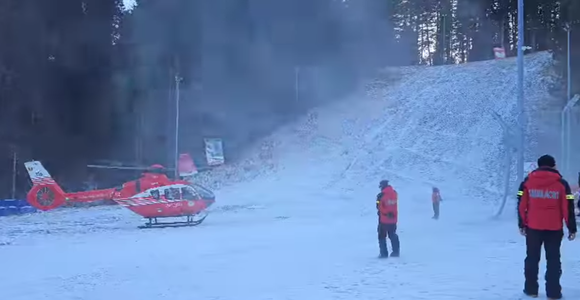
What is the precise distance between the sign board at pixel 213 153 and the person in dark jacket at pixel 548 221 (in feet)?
87.7

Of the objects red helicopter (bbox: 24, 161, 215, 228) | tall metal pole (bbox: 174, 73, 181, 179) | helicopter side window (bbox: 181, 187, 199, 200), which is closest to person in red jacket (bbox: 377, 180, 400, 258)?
red helicopter (bbox: 24, 161, 215, 228)

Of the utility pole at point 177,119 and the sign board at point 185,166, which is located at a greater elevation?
the utility pole at point 177,119

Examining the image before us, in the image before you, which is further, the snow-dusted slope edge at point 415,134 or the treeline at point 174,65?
the snow-dusted slope edge at point 415,134

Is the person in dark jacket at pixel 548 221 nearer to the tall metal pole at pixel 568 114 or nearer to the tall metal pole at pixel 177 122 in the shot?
the tall metal pole at pixel 568 114

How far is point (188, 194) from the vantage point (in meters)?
20.3

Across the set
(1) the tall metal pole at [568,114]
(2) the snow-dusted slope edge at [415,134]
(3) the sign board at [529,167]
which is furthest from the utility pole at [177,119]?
(1) the tall metal pole at [568,114]

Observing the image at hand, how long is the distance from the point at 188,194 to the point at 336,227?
505 cm

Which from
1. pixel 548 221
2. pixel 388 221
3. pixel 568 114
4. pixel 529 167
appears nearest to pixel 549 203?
pixel 548 221

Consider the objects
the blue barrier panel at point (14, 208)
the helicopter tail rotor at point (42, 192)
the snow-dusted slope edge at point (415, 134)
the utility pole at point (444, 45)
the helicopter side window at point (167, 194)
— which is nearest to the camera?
the helicopter side window at point (167, 194)

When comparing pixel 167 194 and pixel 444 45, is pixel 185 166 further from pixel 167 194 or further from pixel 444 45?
pixel 444 45

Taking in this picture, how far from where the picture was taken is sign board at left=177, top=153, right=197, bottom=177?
102ft

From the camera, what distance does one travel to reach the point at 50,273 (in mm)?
10539

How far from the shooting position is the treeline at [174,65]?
2778 centimetres

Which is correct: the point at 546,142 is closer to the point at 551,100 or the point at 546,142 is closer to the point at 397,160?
the point at 551,100
